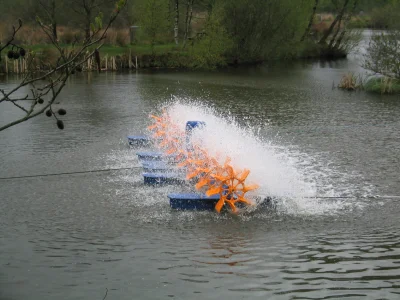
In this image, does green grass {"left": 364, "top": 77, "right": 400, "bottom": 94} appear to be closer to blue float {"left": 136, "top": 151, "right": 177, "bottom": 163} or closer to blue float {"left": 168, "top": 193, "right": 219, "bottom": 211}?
blue float {"left": 136, "top": 151, "right": 177, "bottom": 163}

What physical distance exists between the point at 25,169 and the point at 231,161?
5.03m

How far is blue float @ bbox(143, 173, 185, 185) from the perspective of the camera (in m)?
12.3

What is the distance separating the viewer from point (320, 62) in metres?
52.7

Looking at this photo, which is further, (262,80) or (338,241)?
(262,80)

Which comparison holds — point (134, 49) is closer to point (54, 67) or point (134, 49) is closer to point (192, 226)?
point (192, 226)

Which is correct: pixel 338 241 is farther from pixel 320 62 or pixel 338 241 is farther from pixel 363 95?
pixel 320 62

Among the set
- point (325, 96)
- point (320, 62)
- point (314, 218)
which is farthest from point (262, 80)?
point (314, 218)

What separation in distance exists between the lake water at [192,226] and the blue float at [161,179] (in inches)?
10.1

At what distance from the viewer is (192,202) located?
10695 millimetres

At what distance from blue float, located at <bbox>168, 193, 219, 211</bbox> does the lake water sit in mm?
192

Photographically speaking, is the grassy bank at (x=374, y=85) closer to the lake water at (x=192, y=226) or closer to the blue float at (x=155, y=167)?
the lake water at (x=192, y=226)

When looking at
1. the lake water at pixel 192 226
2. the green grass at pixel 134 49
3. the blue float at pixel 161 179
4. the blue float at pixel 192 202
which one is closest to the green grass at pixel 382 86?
the lake water at pixel 192 226

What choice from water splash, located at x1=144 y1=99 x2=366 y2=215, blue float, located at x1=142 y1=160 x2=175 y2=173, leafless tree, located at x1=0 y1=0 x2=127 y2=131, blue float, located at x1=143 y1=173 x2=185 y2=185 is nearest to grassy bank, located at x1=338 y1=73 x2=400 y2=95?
water splash, located at x1=144 y1=99 x2=366 y2=215

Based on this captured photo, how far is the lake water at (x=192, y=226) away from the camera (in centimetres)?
787
